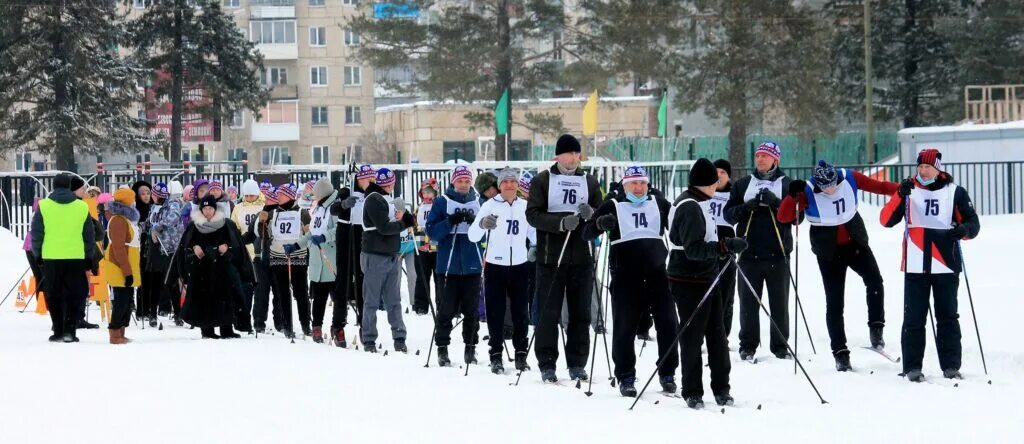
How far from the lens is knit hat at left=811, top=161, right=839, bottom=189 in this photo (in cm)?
1271

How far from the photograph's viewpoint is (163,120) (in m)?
74.9

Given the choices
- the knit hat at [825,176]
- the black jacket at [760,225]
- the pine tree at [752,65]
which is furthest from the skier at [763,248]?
the pine tree at [752,65]

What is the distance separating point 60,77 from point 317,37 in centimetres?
3921

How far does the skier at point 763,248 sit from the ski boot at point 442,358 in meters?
2.42

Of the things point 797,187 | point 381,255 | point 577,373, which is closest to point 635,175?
point 577,373

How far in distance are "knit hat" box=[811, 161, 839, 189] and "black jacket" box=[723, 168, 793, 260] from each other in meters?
0.42

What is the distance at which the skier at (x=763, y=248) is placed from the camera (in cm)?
1320

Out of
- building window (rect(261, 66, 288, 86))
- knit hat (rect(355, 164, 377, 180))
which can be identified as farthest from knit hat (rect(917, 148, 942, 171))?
building window (rect(261, 66, 288, 86))

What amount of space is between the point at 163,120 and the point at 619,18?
35753mm

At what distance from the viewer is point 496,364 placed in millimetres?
12773

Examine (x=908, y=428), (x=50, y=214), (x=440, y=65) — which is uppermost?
(x=440, y=65)

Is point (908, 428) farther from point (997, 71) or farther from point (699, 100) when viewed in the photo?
point (997, 71)

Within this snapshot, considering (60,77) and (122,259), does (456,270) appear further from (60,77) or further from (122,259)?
(60,77)

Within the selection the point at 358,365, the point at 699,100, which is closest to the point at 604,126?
the point at 699,100
